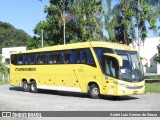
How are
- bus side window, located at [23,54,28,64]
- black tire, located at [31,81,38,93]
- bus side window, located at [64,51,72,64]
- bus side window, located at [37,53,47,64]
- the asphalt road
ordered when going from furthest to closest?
bus side window, located at [23,54,28,64] → black tire, located at [31,81,38,93] → bus side window, located at [37,53,47,64] → bus side window, located at [64,51,72,64] → the asphalt road

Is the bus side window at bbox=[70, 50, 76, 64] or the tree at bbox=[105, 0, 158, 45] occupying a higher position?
the tree at bbox=[105, 0, 158, 45]

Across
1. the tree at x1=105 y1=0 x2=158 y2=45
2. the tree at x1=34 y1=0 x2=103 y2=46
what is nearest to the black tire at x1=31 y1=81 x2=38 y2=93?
the tree at x1=105 y1=0 x2=158 y2=45

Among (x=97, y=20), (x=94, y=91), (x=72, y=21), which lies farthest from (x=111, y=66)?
(x=72, y=21)

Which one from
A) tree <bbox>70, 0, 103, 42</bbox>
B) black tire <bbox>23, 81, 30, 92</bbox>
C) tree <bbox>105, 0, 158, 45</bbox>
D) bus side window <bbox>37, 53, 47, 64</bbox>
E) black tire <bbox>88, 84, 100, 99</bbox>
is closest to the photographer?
black tire <bbox>88, 84, 100, 99</bbox>

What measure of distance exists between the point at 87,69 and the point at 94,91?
4.57ft

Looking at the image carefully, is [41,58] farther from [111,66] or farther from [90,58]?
[111,66]

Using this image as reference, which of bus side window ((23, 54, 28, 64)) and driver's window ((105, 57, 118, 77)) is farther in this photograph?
bus side window ((23, 54, 28, 64))

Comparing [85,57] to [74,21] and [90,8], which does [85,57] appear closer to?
[90,8]

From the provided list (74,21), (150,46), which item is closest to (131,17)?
(74,21)

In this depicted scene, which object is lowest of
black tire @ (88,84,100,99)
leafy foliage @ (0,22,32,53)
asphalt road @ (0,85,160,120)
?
asphalt road @ (0,85,160,120)

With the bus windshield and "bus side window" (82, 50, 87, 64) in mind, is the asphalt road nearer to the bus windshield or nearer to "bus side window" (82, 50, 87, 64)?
the bus windshield

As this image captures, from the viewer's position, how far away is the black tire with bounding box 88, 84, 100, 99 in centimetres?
2229

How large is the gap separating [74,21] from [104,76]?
103 feet

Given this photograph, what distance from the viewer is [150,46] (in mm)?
77312
